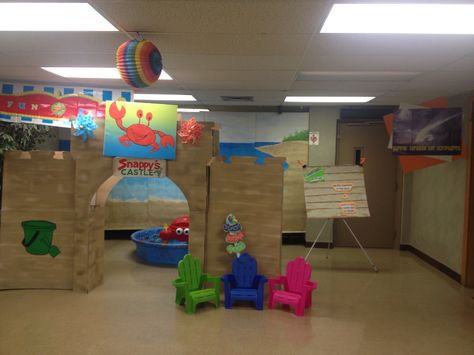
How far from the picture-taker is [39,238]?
5.04m

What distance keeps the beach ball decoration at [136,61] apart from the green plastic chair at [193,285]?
221 centimetres

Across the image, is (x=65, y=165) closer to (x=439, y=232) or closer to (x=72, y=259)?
(x=72, y=259)

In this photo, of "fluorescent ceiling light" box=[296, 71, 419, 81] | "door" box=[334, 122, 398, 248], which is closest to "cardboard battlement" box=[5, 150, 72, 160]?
"fluorescent ceiling light" box=[296, 71, 419, 81]

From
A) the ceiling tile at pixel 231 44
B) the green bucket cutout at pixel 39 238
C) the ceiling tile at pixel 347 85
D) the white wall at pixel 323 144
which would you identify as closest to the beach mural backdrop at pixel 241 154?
the white wall at pixel 323 144

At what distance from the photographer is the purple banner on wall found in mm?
5734

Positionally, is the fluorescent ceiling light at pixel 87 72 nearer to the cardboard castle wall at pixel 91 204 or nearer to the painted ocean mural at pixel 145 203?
the cardboard castle wall at pixel 91 204

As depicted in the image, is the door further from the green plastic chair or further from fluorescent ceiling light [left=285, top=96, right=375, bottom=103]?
the green plastic chair

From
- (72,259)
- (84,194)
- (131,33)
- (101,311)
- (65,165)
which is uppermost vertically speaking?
(131,33)

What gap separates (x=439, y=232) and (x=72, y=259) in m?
5.14

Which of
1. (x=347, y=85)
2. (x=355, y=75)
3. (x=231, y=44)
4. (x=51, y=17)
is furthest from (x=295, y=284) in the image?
(x=51, y=17)

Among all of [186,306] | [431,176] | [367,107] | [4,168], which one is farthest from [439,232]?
[4,168]

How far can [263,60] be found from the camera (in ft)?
12.9

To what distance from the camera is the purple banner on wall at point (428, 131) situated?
18.8ft

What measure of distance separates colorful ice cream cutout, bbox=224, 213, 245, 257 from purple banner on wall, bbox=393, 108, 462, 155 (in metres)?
2.79
